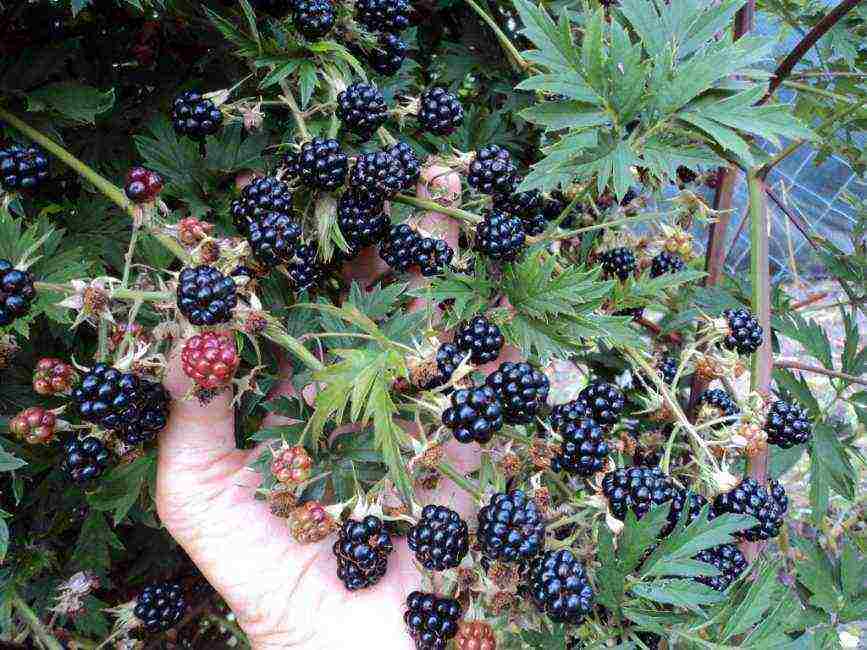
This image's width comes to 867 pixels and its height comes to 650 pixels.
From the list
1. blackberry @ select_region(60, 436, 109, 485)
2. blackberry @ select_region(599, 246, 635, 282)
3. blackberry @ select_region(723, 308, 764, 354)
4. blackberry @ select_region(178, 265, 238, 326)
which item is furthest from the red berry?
blackberry @ select_region(723, 308, 764, 354)

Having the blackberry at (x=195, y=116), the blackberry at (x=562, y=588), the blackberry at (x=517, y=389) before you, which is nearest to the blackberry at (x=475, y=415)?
the blackberry at (x=517, y=389)

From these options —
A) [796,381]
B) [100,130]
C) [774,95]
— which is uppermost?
[100,130]

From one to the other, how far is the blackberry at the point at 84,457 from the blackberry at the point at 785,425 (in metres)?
1.51

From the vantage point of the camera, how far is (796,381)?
6.95 feet

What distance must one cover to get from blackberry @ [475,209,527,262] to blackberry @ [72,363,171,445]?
0.78 metres

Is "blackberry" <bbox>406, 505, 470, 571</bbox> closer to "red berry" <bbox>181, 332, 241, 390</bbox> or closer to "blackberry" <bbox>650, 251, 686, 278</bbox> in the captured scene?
"red berry" <bbox>181, 332, 241, 390</bbox>

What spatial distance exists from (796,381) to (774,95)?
2.93ft

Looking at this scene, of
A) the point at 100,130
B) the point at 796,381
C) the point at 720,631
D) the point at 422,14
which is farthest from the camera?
the point at 422,14

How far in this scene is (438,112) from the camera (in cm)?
175

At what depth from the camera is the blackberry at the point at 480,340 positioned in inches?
59.9

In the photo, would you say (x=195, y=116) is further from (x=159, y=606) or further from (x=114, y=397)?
(x=159, y=606)

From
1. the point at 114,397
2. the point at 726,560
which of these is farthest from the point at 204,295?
the point at 726,560

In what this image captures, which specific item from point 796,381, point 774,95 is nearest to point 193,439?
point 796,381

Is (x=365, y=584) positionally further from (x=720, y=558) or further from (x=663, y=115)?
(x=663, y=115)
